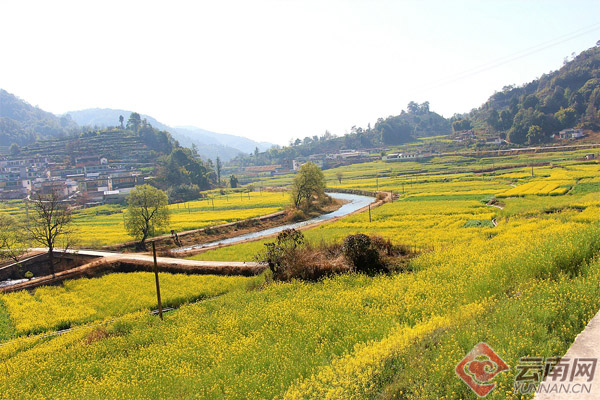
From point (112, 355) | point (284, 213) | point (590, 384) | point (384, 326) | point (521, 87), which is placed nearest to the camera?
point (590, 384)

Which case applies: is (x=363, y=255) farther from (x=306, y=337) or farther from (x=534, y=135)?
(x=534, y=135)

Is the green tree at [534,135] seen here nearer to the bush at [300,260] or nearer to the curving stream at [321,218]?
the curving stream at [321,218]

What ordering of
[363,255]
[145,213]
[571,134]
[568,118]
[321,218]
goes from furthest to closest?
[568,118]
[571,134]
[321,218]
[145,213]
[363,255]

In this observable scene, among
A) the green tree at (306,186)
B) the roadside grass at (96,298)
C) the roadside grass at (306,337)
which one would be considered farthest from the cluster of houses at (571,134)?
the roadside grass at (96,298)

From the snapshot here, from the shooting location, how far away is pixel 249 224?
4584 cm

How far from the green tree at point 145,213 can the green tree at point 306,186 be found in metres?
20.8

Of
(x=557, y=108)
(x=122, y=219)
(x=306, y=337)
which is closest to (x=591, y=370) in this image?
(x=306, y=337)

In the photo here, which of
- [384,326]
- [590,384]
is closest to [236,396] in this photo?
[384,326]

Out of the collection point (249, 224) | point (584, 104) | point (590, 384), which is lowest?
point (249, 224)

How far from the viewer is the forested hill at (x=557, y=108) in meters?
100

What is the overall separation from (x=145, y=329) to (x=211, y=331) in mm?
3228

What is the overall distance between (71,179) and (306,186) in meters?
79.3

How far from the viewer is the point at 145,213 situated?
3750 centimetres

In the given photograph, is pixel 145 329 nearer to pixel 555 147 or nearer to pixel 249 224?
pixel 249 224
